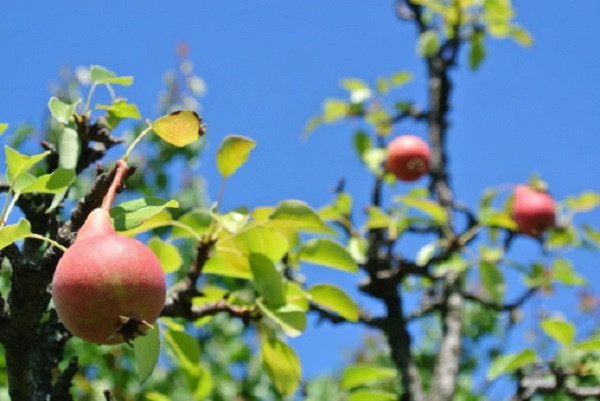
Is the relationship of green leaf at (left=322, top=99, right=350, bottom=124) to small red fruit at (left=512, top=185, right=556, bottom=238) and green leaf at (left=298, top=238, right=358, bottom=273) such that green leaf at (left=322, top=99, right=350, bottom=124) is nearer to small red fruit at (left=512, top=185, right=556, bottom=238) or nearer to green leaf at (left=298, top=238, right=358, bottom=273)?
small red fruit at (left=512, top=185, right=556, bottom=238)

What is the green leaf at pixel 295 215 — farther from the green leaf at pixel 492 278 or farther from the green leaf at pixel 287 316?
the green leaf at pixel 492 278

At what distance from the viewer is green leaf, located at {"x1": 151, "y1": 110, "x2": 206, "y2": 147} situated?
1092 millimetres

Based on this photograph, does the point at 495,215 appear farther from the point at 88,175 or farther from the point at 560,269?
the point at 88,175

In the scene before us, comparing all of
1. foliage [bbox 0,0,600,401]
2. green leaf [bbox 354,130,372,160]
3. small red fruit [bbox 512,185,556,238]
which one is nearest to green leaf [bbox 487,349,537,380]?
foliage [bbox 0,0,600,401]

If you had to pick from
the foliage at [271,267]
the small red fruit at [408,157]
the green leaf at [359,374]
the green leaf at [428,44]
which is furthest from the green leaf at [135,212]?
the green leaf at [428,44]

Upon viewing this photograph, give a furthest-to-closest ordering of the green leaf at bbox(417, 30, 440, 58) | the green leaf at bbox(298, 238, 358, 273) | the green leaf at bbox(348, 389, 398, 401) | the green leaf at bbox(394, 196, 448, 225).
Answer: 1. the green leaf at bbox(417, 30, 440, 58)
2. the green leaf at bbox(394, 196, 448, 225)
3. the green leaf at bbox(348, 389, 398, 401)
4. the green leaf at bbox(298, 238, 358, 273)

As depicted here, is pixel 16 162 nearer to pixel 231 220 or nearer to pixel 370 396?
pixel 231 220

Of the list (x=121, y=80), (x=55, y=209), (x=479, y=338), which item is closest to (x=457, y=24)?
(x=479, y=338)

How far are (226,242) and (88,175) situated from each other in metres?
2.46

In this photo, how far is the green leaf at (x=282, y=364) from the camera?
4.88ft

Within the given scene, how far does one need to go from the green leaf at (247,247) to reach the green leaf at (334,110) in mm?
2076

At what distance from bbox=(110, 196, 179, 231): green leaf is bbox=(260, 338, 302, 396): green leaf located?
493 mm

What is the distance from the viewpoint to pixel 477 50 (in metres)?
3.58

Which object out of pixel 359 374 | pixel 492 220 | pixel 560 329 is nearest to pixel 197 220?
pixel 359 374
